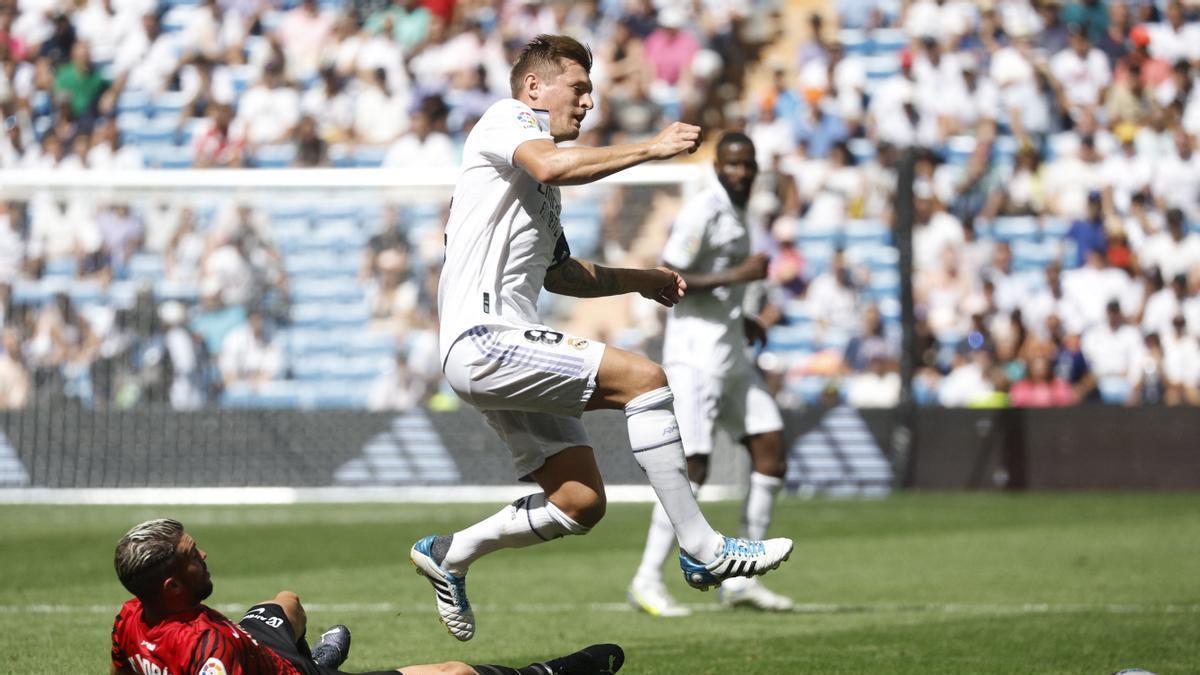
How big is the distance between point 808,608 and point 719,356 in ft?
5.41

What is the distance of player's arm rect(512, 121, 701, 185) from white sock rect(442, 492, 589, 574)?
61.4 inches

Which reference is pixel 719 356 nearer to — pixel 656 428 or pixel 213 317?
pixel 656 428

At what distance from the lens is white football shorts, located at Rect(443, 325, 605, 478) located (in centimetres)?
650

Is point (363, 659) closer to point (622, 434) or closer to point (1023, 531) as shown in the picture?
point (1023, 531)

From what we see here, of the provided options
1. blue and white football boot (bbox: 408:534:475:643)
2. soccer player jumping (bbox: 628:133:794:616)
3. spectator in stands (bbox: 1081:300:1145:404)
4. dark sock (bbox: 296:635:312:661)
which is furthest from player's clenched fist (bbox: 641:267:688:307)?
spectator in stands (bbox: 1081:300:1145:404)

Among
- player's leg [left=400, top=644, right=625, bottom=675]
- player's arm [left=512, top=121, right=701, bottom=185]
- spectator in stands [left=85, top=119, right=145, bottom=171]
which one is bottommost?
spectator in stands [left=85, top=119, right=145, bottom=171]

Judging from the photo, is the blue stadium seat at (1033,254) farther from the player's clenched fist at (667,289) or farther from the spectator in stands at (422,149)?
the player's clenched fist at (667,289)

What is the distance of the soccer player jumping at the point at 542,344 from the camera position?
648cm

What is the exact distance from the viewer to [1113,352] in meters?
19.4

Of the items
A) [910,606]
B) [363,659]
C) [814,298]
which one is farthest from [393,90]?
[363,659]

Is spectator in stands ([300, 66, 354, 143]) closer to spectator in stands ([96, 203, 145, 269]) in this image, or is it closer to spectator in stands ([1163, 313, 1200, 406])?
spectator in stands ([96, 203, 145, 269])

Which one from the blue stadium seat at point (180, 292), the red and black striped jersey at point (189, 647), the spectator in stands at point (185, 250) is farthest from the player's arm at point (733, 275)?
the spectator in stands at point (185, 250)

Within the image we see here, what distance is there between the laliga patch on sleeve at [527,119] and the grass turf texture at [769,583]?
2.54 meters

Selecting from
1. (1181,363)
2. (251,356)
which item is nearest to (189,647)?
(251,356)
